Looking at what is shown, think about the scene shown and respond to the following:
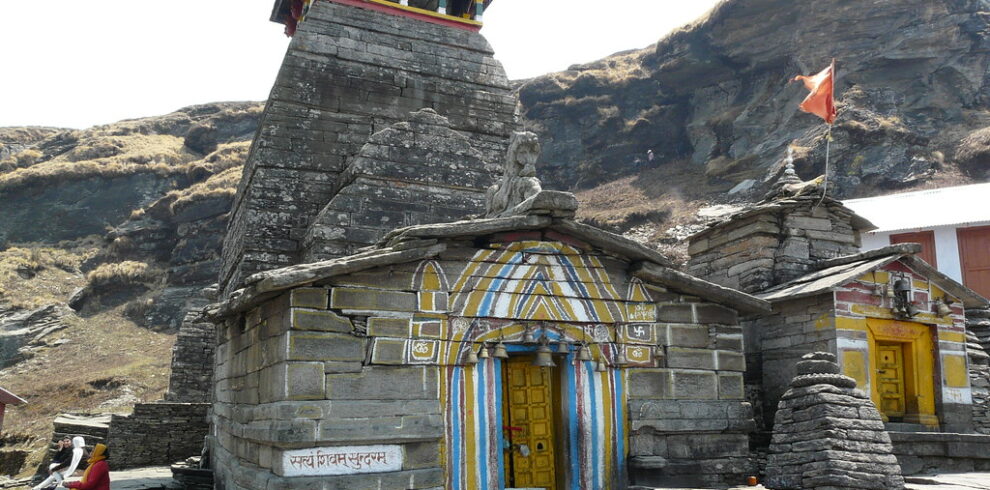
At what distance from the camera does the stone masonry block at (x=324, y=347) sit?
7.89 meters

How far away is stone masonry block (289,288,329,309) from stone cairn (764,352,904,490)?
18.1ft

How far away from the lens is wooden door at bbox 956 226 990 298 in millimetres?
21594

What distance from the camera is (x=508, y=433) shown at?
30.9ft

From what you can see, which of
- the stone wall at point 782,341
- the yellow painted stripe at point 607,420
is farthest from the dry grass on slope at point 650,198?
the yellow painted stripe at point 607,420

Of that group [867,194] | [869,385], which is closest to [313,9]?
[869,385]

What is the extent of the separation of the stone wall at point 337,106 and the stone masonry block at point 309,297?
452cm

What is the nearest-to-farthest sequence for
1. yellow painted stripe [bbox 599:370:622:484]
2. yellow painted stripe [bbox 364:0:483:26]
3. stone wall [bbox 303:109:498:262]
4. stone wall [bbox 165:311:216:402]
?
yellow painted stripe [bbox 599:370:622:484] → stone wall [bbox 303:109:498:262] → yellow painted stripe [bbox 364:0:483:26] → stone wall [bbox 165:311:216:402]

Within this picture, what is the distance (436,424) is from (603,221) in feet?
120

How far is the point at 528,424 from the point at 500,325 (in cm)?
141

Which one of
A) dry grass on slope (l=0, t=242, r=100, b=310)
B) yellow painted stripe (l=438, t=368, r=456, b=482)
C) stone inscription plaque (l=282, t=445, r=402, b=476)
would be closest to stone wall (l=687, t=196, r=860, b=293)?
yellow painted stripe (l=438, t=368, r=456, b=482)

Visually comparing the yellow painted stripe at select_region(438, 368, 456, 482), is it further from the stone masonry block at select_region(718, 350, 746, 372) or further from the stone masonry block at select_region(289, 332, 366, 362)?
the stone masonry block at select_region(718, 350, 746, 372)

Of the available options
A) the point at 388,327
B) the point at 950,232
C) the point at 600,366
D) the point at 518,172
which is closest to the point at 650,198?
the point at 950,232

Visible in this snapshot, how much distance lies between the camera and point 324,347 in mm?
8016

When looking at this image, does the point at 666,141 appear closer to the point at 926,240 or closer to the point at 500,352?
the point at 926,240
